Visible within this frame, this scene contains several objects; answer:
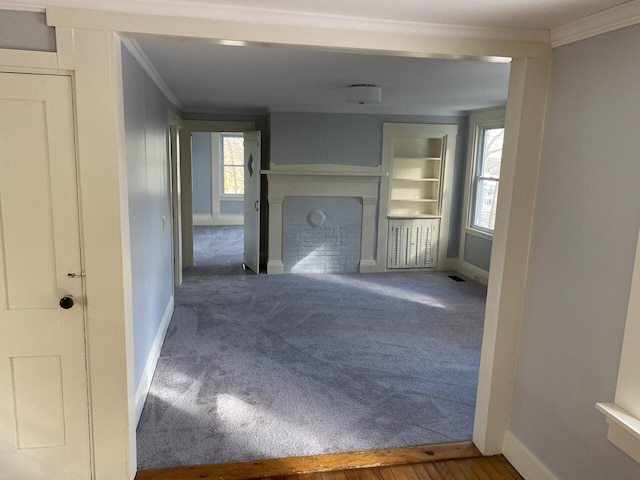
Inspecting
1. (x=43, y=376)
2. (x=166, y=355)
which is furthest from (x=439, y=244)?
(x=43, y=376)

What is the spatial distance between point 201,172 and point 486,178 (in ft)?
21.3

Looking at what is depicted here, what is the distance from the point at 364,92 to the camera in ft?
13.6

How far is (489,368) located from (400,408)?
0.80 metres

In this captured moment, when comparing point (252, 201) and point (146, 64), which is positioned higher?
point (146, 64)

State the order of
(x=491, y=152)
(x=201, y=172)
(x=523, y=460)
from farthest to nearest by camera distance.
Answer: (x=201, y=172) → (x=491, y=152) → (x=523, y=460)

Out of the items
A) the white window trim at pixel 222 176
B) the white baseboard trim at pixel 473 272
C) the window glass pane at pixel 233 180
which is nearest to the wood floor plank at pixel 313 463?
the white baseboard trim at pixel 473 272

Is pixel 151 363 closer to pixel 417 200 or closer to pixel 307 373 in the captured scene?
pixel 307 373

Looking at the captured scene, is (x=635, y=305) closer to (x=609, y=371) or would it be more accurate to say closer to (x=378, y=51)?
(x=609, y=371)

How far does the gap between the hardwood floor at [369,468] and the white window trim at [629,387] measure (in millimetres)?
831

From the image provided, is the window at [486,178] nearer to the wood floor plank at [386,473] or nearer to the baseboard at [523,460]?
the baseboard at [523,460]

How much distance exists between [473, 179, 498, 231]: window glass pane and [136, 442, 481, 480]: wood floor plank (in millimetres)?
4054

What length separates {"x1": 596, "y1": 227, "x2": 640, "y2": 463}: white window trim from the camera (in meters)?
1.76

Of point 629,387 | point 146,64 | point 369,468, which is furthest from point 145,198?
point 629,387

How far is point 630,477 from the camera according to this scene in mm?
1820
